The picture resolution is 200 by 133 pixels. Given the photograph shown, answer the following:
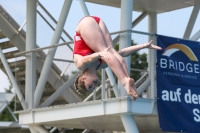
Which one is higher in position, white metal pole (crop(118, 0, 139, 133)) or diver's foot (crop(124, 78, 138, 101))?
white metal pole (crop(118, 0, 139, 133))

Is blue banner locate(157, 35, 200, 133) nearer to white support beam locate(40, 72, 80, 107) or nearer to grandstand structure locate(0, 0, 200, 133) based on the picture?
grandstand structure locate(0, 0, 200, 133)

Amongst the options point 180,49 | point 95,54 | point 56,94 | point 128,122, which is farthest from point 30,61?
point 95,54

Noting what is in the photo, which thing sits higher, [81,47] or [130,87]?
[81,47]

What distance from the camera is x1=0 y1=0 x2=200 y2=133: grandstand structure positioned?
18.9 meters

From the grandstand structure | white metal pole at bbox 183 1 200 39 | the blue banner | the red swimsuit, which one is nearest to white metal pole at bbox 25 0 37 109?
the grandstand structure

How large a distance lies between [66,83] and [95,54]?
473 inches

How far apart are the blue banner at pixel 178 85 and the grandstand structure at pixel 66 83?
244 millimetres

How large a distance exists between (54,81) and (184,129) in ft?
15.6

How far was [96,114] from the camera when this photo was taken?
1916 cm

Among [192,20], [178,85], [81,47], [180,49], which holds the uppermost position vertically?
[192,20]

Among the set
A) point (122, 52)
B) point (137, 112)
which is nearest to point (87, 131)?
point (137, 112)

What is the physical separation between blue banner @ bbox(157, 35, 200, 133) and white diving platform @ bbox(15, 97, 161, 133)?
385mm

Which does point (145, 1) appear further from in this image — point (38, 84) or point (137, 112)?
point (137, 112)

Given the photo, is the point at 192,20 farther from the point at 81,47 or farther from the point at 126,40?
the point at 81,47
